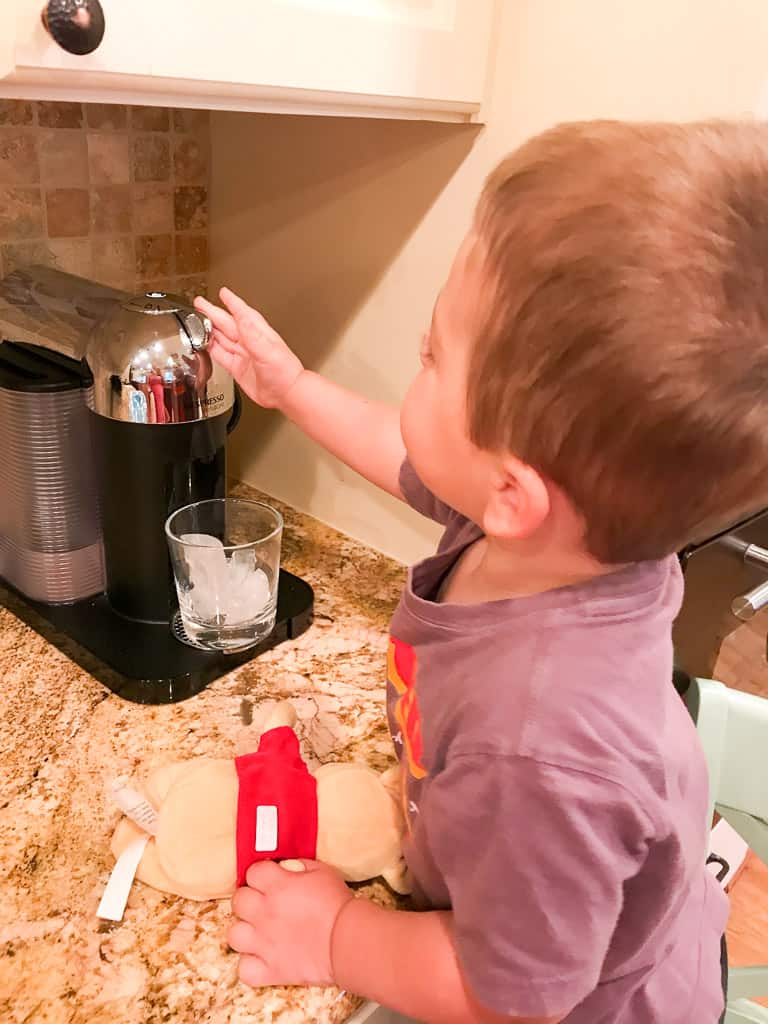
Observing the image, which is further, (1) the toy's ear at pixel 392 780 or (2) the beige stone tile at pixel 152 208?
(2) the beige stone tile at pixel 152 208

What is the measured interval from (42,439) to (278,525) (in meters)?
0.22

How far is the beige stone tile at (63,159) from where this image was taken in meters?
0.86

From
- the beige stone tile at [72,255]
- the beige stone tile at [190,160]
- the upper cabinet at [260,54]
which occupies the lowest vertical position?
the beige stone tile at [72,255]

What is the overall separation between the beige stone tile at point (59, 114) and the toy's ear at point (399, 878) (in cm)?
77

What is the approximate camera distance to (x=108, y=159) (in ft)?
2.98

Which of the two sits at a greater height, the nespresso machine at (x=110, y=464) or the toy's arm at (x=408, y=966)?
the nespresso machine at (x=110, y=464)

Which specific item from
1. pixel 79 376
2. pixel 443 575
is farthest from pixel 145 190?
pixel 443 575

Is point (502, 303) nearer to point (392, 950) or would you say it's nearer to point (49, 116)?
point (392, 950)

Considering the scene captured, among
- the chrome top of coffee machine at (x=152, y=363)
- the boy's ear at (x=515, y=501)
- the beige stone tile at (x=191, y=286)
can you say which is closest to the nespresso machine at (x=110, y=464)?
the chrome top of coffee machine at (x=152, y=363)

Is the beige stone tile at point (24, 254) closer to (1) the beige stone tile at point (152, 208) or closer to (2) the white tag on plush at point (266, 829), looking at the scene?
(1) the beige stone tile at point (152, 208)

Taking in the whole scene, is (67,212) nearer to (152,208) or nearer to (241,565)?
(152,208)

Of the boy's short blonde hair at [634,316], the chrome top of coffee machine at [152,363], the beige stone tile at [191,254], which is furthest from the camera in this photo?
the beige stone tile at [191,254]

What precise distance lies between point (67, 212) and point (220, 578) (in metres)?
0.44

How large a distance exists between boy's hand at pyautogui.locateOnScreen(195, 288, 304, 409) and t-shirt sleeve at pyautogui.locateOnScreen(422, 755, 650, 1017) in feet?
1.44
